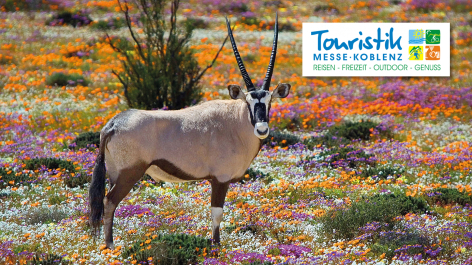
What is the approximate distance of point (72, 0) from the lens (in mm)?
45750

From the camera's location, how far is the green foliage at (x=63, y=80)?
73.1 ft

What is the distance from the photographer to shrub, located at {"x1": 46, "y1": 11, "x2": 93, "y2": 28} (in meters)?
36.9

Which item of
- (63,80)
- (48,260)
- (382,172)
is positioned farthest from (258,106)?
(63,80)

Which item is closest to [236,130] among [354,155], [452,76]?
[354,155]

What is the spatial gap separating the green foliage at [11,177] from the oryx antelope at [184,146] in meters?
4.25

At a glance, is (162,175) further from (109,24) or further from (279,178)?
(109,24)

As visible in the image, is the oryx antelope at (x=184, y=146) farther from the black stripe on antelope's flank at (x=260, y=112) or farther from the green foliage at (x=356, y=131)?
the green foliage at (x=356, y=131)

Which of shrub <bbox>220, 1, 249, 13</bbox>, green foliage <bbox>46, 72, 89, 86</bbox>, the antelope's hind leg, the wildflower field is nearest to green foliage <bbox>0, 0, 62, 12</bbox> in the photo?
shrub <bbox>220, 1, 249, 13</bbox>

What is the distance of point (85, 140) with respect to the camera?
14602 millimetres

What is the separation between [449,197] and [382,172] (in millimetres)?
1957

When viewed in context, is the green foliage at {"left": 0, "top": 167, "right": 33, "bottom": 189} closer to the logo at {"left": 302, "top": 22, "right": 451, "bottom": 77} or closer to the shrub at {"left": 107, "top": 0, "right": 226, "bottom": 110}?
the shrub at {"left": 107, "top": 0, "right": 226, "bottom": 110}

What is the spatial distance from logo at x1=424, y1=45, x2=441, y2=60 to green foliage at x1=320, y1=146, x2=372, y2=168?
514 inches

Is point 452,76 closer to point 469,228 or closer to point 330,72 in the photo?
point 330,72

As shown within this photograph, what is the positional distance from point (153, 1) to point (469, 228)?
486 inches
